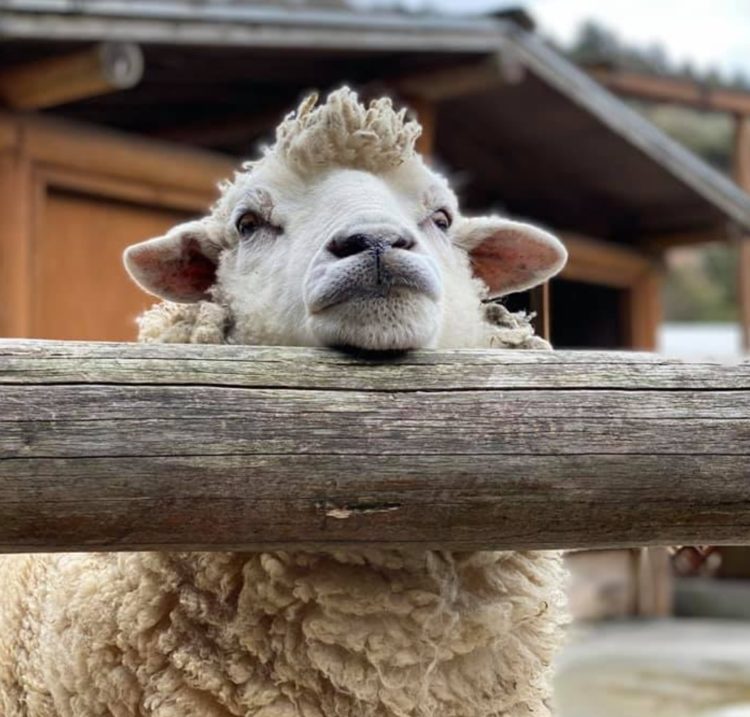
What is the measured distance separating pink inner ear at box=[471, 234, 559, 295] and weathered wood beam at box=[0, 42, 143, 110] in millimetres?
2772

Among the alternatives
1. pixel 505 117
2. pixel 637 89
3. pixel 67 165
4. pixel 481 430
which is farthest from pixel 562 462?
pixel 637 89

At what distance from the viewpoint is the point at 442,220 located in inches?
103

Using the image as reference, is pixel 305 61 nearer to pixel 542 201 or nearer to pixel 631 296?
pixel 542 201

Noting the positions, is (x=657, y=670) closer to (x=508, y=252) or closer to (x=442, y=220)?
(x=508, y=252)

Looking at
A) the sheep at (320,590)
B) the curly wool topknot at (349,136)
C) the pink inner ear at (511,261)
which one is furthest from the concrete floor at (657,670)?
the curly wool topknot at (349,136)

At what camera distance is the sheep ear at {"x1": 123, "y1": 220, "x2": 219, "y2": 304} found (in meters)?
2.67

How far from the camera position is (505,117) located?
8.32 meters

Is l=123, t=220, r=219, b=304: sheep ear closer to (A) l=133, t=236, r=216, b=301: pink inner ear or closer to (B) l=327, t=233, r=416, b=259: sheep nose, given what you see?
(A) l=133, t=236, r=216, b=301: pink inner ear

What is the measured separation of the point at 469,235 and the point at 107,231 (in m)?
3.64

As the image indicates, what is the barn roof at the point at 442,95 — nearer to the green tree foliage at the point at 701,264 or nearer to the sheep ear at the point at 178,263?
the sheep ear at the point at 178,263

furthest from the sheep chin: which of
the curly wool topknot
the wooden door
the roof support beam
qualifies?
the roof support beam

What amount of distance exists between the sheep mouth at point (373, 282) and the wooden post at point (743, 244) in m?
8.59

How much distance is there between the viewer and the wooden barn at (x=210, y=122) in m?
5.28

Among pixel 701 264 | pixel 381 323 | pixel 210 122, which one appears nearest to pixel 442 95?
pixel 210 122
